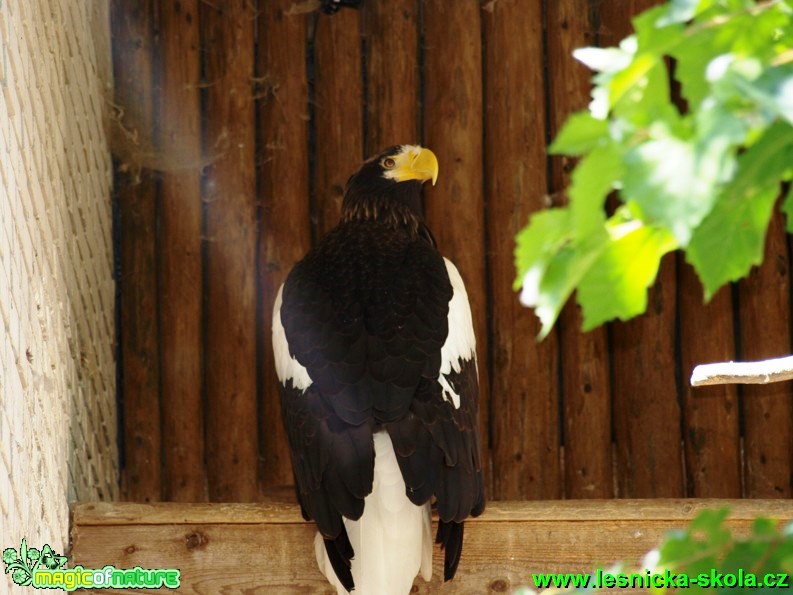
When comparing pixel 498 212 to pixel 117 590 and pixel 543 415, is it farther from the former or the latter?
pixel 117 590

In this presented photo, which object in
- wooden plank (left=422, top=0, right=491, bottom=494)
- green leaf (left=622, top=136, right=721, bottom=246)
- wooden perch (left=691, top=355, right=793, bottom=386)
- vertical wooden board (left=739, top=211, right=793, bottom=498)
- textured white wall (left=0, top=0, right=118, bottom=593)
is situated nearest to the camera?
green leaf (left=622, top=136, right=721, bottom=246)

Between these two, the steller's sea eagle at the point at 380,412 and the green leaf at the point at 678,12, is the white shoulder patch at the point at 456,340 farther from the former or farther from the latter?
the green leaf at the point at 678,12

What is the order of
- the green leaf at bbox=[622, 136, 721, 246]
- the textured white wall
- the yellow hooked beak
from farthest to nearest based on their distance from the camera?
the yellow hooked beak → the textured white wall → the green leaf at bbox=[622, 136, 721, 246]

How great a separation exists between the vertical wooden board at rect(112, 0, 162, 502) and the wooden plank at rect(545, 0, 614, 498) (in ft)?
4.77

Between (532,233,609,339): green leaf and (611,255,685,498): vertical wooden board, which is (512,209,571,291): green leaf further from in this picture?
(611,255,685,498): vertical wooden board

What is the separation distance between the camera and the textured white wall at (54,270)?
2580mm

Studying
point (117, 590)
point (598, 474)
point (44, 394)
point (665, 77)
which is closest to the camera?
point (665, 77)

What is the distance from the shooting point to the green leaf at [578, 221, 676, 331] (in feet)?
2.62

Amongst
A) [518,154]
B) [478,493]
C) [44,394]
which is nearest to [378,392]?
[478,493]

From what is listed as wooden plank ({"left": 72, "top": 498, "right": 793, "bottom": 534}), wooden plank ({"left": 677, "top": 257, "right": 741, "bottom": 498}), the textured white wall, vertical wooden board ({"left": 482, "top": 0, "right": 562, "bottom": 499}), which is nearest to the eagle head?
vertical wooden board ({"left": 482, "top": 0, "right": 562, "bottom": 499})

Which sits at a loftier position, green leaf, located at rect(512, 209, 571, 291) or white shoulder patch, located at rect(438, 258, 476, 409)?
green leaf, located at rect(512, 209, 571, 291)

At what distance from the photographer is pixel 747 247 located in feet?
2.72

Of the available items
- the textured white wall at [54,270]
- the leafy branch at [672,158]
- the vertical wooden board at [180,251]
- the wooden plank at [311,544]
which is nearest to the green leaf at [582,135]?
the leafy branch at [672,158]

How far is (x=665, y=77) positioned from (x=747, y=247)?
14 cm
